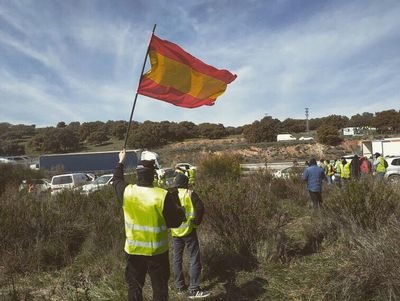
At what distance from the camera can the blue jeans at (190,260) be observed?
5398 millimetres

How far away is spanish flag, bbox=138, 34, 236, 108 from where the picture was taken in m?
6.02

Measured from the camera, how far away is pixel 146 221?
412cm

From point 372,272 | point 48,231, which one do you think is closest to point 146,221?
point 372,272

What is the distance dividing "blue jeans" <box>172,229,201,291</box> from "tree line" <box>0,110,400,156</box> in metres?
65.5

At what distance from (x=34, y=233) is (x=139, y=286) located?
4178 mm

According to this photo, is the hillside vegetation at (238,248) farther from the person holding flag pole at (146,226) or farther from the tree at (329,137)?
the tree at (329,137)

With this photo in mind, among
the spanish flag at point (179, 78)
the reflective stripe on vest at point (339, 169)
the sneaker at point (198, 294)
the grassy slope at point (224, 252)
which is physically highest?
the spanish flag at point (179, 78)

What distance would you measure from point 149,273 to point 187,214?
138 cm

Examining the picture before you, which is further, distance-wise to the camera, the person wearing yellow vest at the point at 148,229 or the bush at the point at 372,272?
the bush at the point at 372,272

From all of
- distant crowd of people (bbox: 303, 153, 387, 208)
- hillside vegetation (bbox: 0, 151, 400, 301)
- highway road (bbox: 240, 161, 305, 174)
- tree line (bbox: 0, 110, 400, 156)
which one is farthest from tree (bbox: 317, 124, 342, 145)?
hillside vegetation (bbox: 0, 151, 400, 301)

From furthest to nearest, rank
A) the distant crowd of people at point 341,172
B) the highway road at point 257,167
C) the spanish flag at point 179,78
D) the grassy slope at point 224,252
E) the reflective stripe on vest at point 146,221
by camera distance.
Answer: the highway road at point 257,167 → the distant crowd of people at point 341,172 → the spanish flag at point 179,78 → the grassy slope at point 224,252 → the reflective stripe on vest at point 146,221

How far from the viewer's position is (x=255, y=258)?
21.4ft

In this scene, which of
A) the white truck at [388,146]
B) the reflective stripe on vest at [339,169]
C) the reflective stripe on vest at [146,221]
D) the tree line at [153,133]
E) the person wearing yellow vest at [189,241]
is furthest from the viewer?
the tree line at [153,133]

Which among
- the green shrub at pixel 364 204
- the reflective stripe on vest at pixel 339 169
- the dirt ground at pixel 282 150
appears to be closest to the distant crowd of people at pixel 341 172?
the reflective stripe on vest at pixel 339 169
